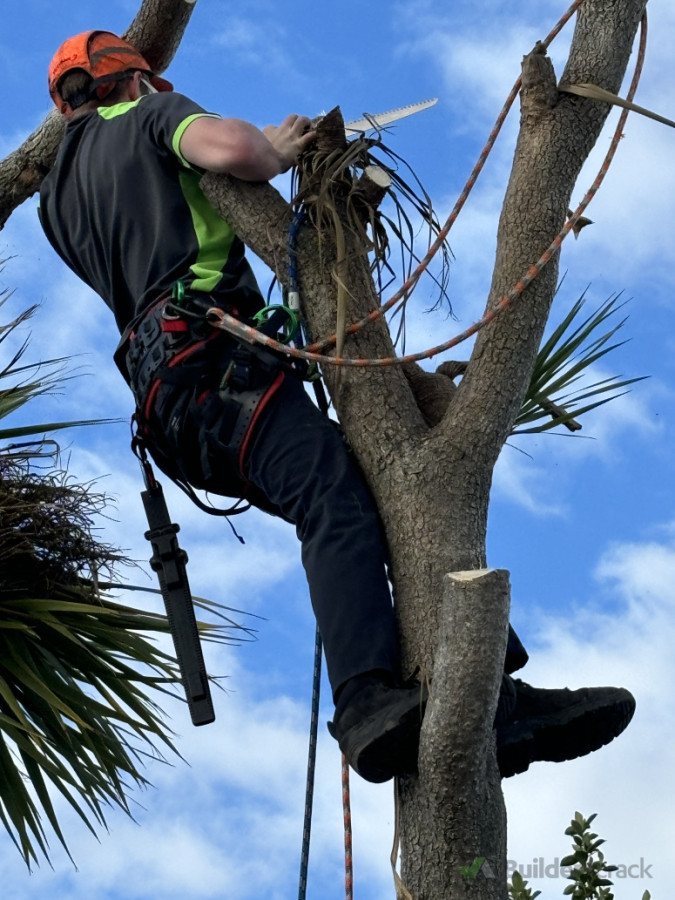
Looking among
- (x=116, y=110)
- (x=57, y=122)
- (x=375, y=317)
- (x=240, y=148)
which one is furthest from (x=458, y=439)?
(x=57, y=122)

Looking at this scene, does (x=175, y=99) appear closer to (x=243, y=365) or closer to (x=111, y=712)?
(x=243, y=365)

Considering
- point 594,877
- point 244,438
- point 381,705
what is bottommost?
point 594,877

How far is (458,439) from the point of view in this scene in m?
3.68

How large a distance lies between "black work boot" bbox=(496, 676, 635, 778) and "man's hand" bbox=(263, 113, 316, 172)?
66.5 inches

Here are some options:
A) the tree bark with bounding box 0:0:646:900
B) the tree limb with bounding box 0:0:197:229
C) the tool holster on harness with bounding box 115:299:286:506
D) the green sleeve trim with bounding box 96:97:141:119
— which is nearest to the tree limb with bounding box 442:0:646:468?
the tree bark with bounding box 0:0:646:900

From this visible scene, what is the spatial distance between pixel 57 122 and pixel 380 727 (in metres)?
4.14

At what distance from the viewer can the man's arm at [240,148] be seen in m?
3.86

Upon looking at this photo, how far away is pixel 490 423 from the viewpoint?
3.72 m

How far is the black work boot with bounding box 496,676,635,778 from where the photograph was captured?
344 centimetres

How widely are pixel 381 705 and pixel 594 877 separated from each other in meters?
0.86

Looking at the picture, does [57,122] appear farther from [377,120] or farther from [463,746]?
[463,746]

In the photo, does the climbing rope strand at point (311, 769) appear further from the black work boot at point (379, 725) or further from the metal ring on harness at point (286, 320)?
the metal ring on harness at point (286, 320)

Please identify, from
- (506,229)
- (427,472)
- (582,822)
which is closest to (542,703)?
(582,822)

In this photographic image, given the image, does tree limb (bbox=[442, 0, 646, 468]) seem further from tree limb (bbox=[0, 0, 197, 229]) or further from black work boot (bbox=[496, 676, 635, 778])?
tree limb (bbox=[0, 0, 197, 229])
